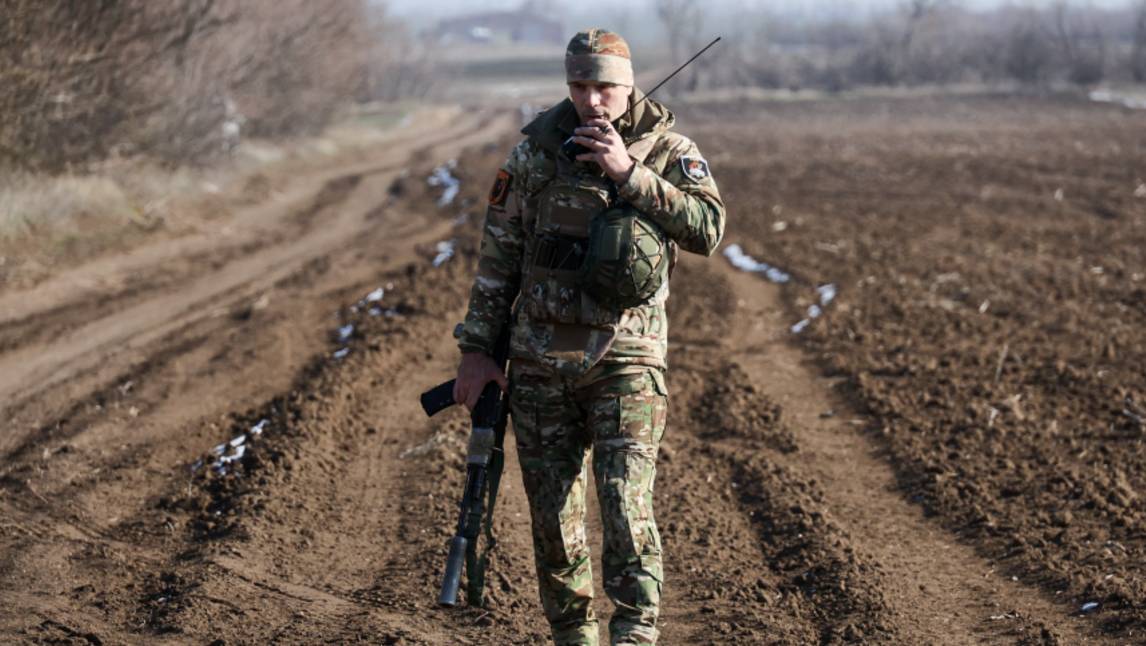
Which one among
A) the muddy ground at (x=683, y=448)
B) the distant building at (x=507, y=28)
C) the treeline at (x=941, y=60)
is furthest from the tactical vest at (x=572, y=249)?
the distant building at (x=507, y=28)

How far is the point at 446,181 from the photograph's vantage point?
989 inches

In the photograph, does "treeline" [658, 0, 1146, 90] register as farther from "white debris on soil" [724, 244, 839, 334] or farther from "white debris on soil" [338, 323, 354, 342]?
"white debris on soil" [338, 323, 354, 342]

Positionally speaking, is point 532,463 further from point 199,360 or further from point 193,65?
point 193,65

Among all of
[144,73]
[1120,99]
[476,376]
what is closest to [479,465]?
[476,376]

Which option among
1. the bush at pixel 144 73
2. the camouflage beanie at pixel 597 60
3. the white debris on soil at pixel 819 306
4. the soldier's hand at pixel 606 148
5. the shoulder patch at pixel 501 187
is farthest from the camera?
the bush at pixel 144 73

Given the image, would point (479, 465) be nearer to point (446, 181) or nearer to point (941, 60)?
point (446, 181)

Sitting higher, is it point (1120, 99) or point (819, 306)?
point (819, 306)

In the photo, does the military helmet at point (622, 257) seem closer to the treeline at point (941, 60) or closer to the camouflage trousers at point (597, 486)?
the camouflage trousers at point (597, 486)

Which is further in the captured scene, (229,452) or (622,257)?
(229,452)

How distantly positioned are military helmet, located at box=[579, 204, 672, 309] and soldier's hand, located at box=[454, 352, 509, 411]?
1.61 ft

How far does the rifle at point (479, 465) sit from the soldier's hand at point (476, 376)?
0.03 metres

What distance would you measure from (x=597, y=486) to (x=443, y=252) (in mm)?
11348

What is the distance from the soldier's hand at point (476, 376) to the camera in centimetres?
449

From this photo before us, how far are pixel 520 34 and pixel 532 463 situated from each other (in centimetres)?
16187
